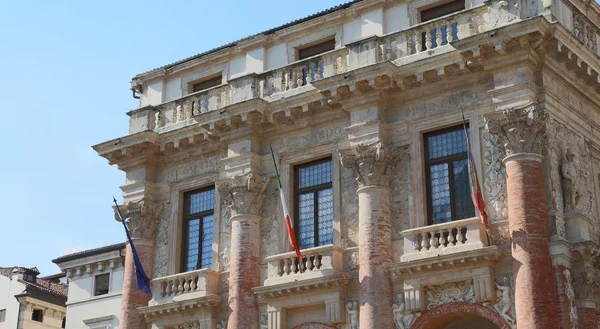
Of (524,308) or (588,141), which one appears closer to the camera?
(524,308)

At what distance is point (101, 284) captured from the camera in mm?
36812

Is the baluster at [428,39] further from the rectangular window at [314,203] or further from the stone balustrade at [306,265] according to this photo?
the stone balustrade at [306,265]

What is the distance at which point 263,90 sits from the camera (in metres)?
26.3

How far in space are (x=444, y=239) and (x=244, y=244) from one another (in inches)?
A: 229

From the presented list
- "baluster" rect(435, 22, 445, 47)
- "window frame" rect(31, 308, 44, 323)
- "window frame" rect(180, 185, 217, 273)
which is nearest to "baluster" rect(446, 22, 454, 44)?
"baluster" rect(435, 22, 445, 47)

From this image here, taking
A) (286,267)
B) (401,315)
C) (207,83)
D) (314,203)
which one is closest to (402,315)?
(401,315)

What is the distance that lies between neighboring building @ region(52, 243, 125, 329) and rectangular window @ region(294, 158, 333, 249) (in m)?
12.6

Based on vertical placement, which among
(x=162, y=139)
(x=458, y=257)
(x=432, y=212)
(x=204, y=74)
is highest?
(x=204, y=74)

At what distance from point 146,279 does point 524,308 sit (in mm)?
10813

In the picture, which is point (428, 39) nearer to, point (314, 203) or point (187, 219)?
point (314, 203)

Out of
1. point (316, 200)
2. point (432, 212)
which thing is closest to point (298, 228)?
point (316, 200)

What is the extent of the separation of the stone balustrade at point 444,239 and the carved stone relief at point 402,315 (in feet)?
3.34

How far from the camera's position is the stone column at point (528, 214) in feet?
65.1

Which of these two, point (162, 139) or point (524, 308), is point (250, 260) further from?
point (524, 308)
